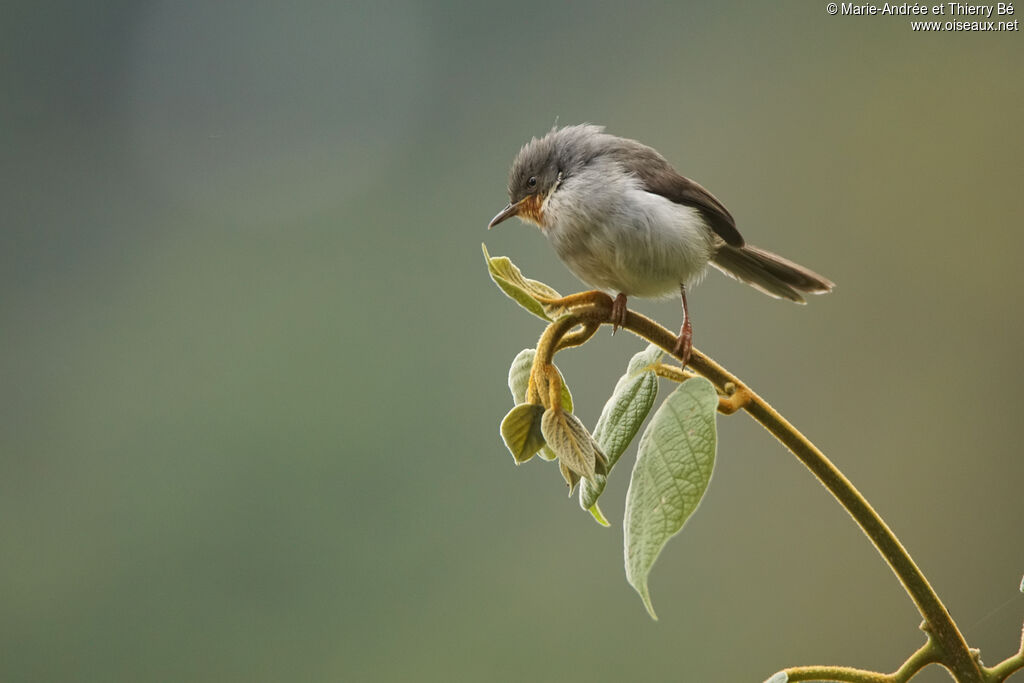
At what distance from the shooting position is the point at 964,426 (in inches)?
261

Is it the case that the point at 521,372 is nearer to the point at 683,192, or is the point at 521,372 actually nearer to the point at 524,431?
the point at 524,431

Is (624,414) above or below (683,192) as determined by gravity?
below

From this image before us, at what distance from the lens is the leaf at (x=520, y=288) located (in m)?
1.05

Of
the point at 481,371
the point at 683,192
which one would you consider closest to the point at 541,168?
the point at 683,192

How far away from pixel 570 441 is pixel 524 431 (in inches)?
2.8

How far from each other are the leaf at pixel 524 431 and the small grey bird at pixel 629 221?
0.82 metres

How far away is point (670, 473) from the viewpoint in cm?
94

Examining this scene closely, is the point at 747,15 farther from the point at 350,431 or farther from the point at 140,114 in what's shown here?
the point at 140,114

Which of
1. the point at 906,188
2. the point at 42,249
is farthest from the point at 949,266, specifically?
the point at 42,249

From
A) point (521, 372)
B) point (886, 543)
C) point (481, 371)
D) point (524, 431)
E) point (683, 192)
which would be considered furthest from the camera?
point (481, 371)

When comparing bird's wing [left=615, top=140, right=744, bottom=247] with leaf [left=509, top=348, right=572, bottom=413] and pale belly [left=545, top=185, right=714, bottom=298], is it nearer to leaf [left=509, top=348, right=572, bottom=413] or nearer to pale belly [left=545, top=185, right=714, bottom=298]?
pale belly [left=545, top=185, right=714, bottom=298]

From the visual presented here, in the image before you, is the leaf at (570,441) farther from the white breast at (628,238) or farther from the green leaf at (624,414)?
the white breast at (628,238)

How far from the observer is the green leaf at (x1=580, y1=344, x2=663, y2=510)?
106 cm

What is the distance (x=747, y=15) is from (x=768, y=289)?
8.10 metres
